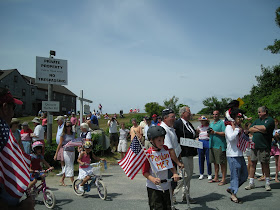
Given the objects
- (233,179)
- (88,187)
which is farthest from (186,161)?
(88,187)

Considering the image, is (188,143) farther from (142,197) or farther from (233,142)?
(142,197)

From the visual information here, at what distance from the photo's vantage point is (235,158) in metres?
5.41

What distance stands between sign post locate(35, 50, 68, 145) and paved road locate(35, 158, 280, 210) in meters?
3.97

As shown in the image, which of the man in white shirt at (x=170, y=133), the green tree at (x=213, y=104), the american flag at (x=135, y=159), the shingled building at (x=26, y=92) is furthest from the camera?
the green tree at (x=213, y=104)

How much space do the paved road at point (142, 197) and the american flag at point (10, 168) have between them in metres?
3.67

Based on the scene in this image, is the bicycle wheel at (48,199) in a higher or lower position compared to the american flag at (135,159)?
lower

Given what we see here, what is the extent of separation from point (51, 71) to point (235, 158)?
8.52 metres

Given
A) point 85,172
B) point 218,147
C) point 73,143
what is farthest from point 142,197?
point 218,147

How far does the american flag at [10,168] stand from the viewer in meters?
1.85

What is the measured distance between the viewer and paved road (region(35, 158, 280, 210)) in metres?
5.22

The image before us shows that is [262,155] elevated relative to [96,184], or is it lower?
elevated

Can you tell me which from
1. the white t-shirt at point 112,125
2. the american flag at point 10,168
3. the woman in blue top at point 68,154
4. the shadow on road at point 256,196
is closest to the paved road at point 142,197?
the shadow on road at point 256,196

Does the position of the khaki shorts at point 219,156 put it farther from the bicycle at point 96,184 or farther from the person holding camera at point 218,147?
the bicycle at point 96,184

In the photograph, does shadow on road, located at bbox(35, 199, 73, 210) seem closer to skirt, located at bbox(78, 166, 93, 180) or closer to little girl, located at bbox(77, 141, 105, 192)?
little girl, located at bbox(77, 141, 105, 192)
